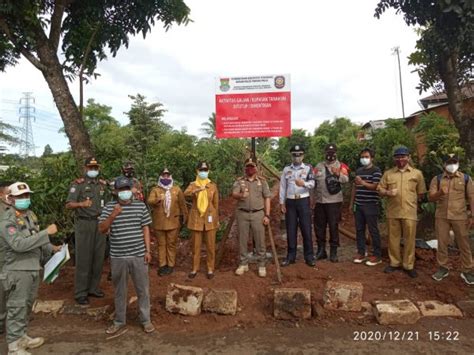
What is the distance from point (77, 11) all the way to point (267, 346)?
256 inches

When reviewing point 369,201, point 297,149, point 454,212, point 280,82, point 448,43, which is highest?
point 448,43

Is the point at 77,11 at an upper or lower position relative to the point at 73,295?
upper

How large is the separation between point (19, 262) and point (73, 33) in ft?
16.1

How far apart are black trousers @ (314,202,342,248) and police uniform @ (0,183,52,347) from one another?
3818mm

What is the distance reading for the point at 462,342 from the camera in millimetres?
3607

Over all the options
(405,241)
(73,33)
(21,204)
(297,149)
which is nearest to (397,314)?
(405,241)

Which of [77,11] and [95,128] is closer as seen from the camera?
[77,11]

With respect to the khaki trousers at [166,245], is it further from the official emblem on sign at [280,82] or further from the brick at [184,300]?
the official emblem on sign at [280,82]

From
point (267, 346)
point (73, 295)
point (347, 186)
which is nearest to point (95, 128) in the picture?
point (347, 186)

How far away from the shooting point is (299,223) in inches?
214

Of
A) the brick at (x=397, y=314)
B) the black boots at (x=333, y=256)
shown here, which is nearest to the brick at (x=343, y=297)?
the brick at (x=397, y=314)

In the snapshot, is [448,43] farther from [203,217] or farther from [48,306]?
[48,306]

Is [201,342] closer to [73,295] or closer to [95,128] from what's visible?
[73,295]

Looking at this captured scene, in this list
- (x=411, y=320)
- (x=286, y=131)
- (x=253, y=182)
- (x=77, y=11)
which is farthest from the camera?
(x=77, y=11)
